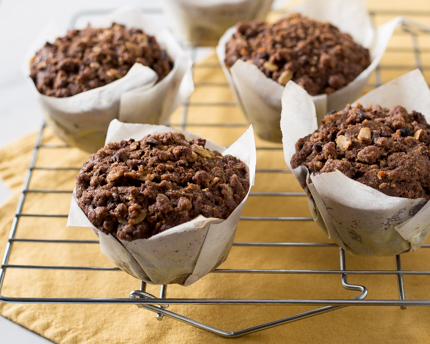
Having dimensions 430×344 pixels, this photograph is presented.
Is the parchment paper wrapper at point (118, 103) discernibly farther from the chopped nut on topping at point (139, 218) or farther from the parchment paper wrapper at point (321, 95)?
the chopped nut on topping at point (139, 218)

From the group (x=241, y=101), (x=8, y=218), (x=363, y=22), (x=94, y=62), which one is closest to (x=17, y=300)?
(x=8, y=218)

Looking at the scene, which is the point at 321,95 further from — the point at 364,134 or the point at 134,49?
the point at 134,49

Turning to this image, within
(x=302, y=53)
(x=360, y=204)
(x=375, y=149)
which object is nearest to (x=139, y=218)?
(x=360, y=204)

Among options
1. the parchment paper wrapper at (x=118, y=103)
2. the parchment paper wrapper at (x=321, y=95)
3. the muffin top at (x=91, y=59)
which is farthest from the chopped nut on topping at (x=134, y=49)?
the parchment paper wrapper at (x=321, y=95)

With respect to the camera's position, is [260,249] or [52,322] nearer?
[52,322]

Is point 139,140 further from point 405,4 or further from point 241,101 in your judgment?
point 405,4

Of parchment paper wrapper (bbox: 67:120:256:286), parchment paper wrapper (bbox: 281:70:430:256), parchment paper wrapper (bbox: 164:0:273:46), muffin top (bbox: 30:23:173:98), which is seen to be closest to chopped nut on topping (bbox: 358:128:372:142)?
parchment paper wrapper (bbox: 281:70:430:256)
